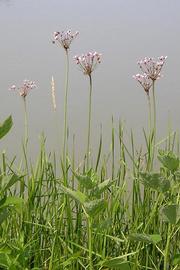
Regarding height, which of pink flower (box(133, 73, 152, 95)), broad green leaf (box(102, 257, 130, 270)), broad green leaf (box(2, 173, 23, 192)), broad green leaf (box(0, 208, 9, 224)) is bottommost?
broad green leaf (box(102, 257, 130, 270))

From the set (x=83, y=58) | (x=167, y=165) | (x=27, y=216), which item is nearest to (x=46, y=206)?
(x=27, y=216)

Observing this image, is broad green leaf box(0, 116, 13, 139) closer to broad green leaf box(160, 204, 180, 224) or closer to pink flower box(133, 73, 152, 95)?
broad green leaf box(160, 204, 180, 224)

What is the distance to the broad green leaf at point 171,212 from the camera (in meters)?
0.89

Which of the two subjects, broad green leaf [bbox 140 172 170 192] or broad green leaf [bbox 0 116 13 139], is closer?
broad green leaf [bbox 0 116 13 139]

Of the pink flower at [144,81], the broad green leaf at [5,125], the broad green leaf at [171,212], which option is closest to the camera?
the broad green leaf at [5,125]

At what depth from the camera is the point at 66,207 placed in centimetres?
125

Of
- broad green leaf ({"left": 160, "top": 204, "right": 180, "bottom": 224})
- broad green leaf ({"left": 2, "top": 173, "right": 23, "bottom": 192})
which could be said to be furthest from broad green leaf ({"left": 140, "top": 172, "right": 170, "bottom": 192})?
broad green leaf ({"left": 2, "top": 173, "right": 23, "bottom": 192})

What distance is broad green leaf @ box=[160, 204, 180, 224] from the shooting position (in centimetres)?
89

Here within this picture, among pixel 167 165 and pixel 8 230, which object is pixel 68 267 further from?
pixel 167 165

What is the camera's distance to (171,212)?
0.89 m

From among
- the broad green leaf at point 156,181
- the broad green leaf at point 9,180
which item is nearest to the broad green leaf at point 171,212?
the broad green leaf at point 156,181

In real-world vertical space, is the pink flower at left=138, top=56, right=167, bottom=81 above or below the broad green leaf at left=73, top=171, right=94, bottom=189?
above

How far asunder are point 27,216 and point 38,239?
62 mm

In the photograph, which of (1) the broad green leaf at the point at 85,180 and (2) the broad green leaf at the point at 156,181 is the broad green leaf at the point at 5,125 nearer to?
(1) the broad green leaf at the point at 85,180
